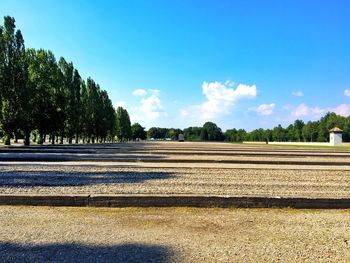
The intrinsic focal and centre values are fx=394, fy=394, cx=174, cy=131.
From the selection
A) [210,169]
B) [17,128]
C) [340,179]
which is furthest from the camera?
[17,128]

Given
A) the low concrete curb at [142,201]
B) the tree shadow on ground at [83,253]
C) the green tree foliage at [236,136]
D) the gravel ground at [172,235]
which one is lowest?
the tree shadow on ground at [83,253]

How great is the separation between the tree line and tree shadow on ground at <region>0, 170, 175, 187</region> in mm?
26438

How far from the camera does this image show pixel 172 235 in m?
6.07

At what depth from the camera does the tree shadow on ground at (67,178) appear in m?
11.0

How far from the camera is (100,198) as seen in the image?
836 cm

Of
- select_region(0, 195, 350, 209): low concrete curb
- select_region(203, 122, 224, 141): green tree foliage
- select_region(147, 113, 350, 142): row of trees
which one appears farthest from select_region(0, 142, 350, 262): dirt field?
select_region(203, 122, 224, 141): green tree foliage

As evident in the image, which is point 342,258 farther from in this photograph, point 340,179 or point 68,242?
point 340,179

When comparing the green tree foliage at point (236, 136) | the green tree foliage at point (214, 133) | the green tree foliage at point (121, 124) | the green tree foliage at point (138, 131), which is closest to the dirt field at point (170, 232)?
the green tree foliage at point (121, 124)

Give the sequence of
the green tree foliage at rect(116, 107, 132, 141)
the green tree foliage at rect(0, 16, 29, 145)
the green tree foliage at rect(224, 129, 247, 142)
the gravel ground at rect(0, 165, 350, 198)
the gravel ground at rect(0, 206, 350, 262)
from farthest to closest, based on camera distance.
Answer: the green tree foliage at rect(224, 129, 247, 142), the green tree foliage at rect(116, 107, 132, 141), the green tree foliage at rect(0, 16, 29, 145), the gravel ground at rect(0, 165, 350, 198), the gravel ground at rect(0, 206, 350, 262)

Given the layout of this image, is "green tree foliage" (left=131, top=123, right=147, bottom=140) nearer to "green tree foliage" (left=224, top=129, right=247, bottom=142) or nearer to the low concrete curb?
"green tree foliage" (left=224, top=129, right=247, bottom=142)

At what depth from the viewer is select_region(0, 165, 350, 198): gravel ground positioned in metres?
9.73

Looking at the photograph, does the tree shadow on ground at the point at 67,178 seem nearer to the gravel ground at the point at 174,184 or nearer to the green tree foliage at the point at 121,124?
the gravel ground at the point at 174,184

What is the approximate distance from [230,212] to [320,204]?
2.19m

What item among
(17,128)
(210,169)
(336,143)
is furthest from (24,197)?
(336,143)
